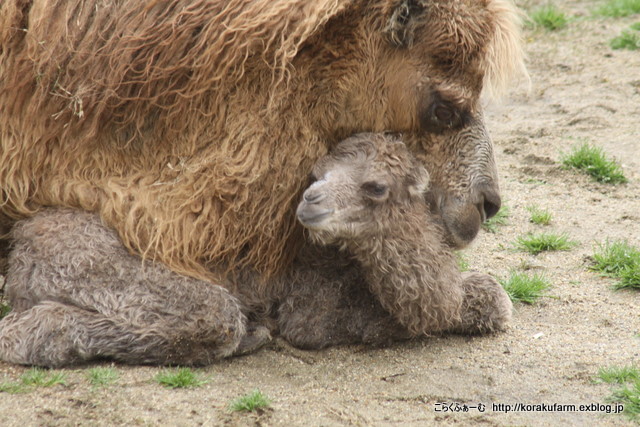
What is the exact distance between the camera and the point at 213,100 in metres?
4.31

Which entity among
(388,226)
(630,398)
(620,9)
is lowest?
(630,398)

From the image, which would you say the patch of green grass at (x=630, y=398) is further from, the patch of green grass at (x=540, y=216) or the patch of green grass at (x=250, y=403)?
the patch of green grass at (x=540, y=216)

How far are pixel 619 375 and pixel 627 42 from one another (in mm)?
5620

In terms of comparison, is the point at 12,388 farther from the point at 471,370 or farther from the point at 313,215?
the point at 471,370

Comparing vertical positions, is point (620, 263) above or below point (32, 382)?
above

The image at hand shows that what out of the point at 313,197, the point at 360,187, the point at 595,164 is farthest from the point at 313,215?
the point at 595,164

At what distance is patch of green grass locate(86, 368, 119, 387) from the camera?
13.2 ft

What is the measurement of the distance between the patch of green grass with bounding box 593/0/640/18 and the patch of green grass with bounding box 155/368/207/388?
7336 mm

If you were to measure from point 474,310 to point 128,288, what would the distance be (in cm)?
170

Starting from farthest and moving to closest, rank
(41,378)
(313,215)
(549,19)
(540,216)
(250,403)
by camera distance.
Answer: (549,19), (540,216), (313,215), (41,378), (250,403)

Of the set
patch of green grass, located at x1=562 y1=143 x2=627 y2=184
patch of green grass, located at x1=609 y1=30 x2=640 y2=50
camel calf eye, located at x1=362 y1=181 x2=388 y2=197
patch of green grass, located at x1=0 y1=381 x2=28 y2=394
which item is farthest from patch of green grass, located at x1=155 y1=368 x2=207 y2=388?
patch of green grass, located at x1=609 y1=30 x2=640 y2=50

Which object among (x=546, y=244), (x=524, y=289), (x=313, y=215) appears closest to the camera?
(x=313, y=215)

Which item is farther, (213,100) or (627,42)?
(627,42)

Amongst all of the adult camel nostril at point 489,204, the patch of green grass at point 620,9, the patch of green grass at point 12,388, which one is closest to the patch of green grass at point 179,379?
the patch of green grass at point 12,388
